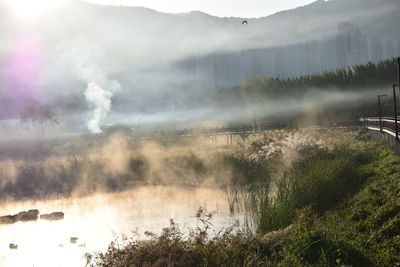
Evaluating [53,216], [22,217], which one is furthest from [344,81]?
[22,217]

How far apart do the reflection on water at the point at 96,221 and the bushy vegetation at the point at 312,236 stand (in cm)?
304

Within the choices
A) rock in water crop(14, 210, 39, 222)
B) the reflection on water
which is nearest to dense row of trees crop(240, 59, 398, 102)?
the reflection on water

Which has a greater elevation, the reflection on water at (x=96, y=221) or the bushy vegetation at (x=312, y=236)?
the bushy vegetation at (x=312, y=236)

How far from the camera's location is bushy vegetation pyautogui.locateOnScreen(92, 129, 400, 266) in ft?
38.8

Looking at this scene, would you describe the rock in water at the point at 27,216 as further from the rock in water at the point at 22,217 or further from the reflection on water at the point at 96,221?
the reflection on water at the point at 96,221

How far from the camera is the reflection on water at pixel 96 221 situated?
64.6ft

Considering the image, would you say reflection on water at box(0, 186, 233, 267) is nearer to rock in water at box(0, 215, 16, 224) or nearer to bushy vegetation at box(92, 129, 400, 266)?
rock in water at box(0, 215, 16, 224)

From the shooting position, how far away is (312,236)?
1236 centimetres

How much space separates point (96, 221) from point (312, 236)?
602 inches

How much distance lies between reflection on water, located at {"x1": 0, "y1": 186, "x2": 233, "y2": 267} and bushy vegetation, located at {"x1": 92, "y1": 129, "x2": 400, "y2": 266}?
304 centimetres

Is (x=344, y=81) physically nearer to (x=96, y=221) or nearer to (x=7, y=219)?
(x=96, y=221)

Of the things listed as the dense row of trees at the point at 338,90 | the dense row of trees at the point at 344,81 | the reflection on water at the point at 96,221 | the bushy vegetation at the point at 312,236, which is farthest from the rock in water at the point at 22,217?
the dense row of trees at the point at 344,81

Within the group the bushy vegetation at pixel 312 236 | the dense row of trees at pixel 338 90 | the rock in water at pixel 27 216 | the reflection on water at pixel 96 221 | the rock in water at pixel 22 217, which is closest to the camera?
the bushy vegetation at pixel 312 236

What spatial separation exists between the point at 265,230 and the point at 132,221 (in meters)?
8.41
